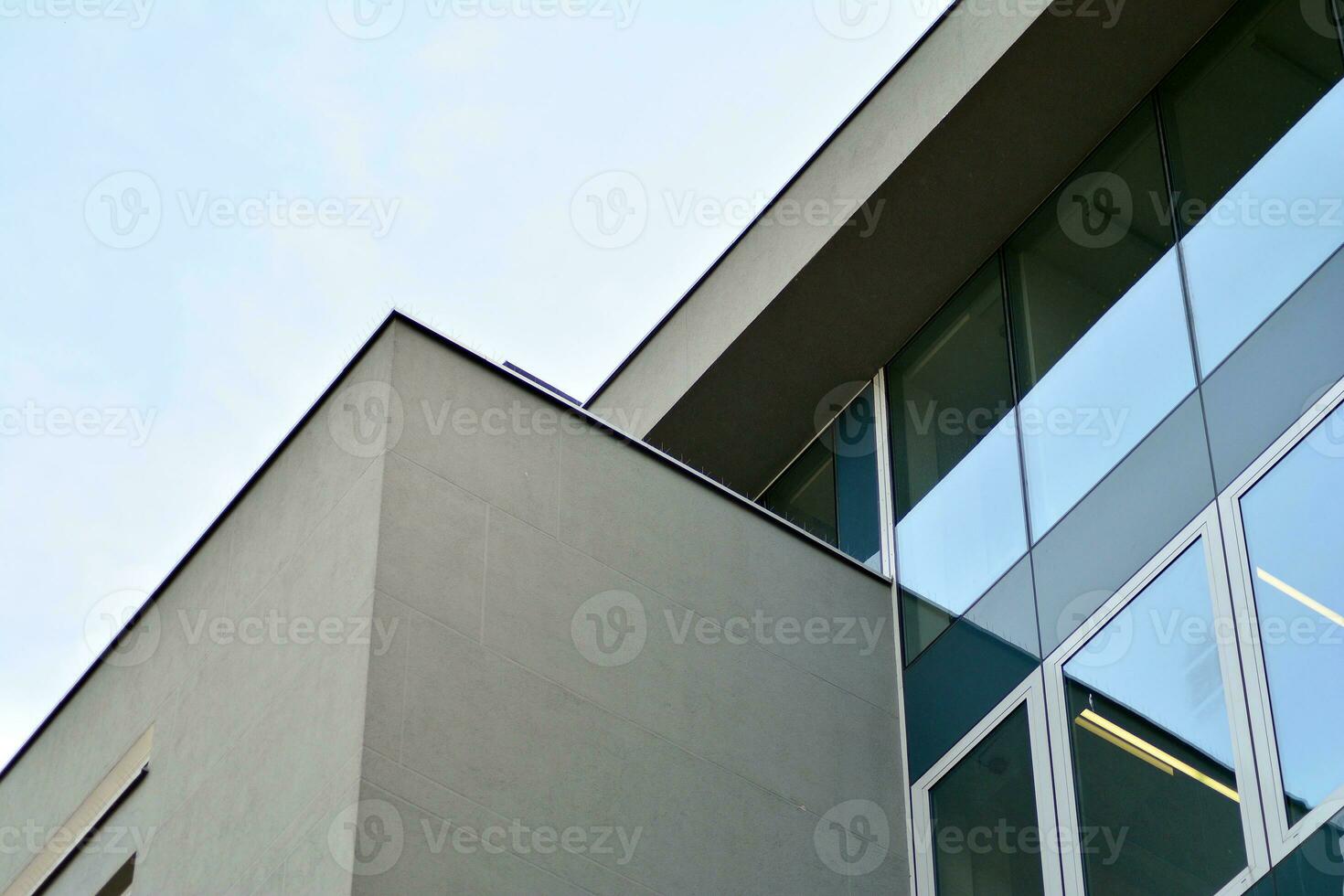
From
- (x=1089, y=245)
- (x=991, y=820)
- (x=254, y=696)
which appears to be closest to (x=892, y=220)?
(x=1089, y=245)

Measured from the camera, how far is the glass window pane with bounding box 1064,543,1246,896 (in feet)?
27.1

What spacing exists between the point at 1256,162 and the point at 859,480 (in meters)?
4.03

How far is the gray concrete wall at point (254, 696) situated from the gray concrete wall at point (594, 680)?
0.27 m

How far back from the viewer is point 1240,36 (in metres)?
10.8

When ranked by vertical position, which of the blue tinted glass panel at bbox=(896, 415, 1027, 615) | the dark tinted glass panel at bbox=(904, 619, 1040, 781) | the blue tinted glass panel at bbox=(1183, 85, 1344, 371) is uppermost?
the blue tinted glass panel at bbox=(1183, 85, 1344, 371)

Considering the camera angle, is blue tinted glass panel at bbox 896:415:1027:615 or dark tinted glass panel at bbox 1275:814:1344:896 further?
blue tinted glass panel at bbox 896:415:1027:615

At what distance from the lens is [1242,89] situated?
10461 mm

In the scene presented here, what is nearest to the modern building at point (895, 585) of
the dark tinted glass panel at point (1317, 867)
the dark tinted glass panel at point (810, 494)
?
the dark tinted glass panel at point (1317, 867)

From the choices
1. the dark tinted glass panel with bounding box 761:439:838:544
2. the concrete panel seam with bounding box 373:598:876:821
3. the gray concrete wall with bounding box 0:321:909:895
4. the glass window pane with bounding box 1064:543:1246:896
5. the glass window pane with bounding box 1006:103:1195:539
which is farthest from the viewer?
the dark tinted glass panel with bounding box 761:439:838:544

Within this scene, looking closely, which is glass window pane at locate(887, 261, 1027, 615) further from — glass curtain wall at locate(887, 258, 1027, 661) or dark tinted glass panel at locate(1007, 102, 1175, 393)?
dark tinted glass panel at locate(1007, 102, 1175, 393)

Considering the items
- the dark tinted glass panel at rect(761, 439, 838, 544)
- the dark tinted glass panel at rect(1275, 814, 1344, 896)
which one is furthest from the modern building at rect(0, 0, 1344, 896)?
the dark tinted glass panel at rect(761, 439, 838, 544)

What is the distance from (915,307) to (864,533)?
6.10ft

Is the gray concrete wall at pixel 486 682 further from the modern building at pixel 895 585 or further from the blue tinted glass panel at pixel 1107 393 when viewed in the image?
the blue tinted glass panel at pixel 1107 393

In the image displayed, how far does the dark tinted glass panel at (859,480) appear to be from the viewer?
12.2 meters
